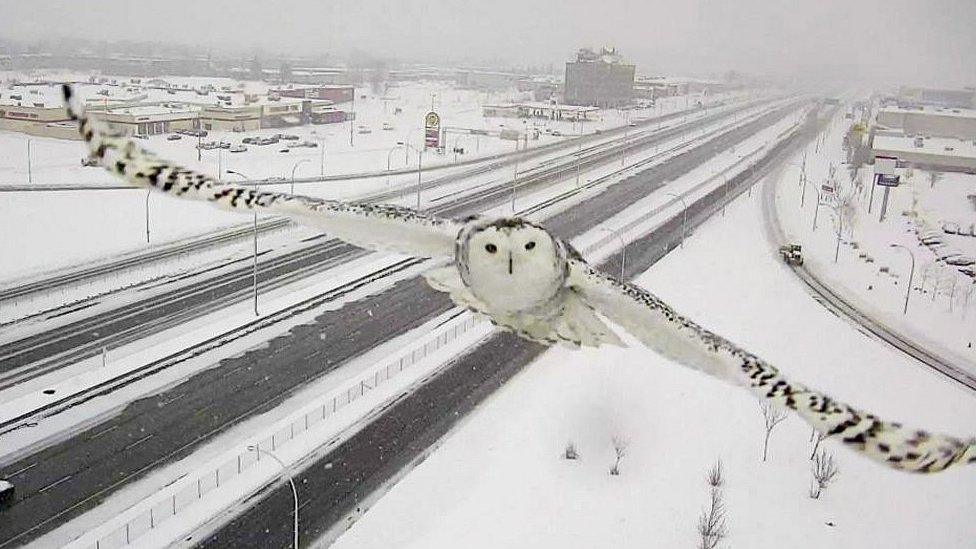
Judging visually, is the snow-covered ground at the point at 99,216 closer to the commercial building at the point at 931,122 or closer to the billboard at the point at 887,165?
the billboard at the point at 887,165

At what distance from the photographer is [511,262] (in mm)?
5203

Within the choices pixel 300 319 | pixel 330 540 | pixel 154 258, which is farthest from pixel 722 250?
pixel 330 540

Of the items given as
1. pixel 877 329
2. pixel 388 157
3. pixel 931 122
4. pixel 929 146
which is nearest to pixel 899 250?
pixel 877 329

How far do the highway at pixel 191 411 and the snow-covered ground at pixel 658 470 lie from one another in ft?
13.6

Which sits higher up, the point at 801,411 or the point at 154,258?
the point at 801,411

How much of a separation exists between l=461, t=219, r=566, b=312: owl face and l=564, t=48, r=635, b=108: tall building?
127350 millimetres

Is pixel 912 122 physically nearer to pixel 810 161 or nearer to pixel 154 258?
pixel 810 161

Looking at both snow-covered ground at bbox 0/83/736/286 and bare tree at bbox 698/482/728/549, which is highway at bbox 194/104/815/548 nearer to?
bare tree at bbox 698/482/728/549

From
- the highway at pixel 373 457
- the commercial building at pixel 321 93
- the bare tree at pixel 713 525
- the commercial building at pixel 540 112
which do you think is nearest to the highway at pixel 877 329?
the highway at pixel 373 457

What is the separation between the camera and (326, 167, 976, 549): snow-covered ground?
1814cm

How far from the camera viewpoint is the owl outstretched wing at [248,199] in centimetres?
707

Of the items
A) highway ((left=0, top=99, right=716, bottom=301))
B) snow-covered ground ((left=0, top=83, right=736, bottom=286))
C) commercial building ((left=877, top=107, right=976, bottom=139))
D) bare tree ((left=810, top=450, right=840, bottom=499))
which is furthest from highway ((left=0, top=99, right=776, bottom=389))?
commercial building ((left=877, top=107, right=976, bottom=139))

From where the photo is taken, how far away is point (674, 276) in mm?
40281

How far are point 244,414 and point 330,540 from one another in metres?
6.76
